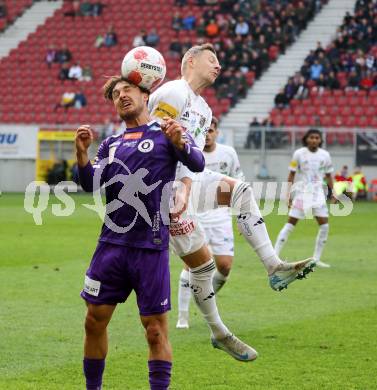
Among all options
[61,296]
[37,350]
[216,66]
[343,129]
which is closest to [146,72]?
[216,66]

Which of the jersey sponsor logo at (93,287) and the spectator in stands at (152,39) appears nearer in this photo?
the jersey sponsor logo at (93,287)

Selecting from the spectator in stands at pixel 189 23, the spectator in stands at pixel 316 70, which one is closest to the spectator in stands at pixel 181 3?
the spectator in stands at pixel 189 23

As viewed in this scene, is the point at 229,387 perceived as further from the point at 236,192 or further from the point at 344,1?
the point at 344,1

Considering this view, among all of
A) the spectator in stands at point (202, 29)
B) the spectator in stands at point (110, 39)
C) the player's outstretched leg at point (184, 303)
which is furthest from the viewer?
the spectator in stands at point (110, 39)

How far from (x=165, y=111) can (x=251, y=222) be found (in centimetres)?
131

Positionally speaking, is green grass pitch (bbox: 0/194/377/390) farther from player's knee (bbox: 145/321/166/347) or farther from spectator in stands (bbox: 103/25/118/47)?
spectator in stands (bbox: 103/25/118/47)

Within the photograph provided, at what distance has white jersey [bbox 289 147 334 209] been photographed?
17.0m

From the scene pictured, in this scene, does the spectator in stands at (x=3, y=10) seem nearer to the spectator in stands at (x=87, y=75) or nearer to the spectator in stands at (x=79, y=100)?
the spectator in stands at (x=87, y=75)

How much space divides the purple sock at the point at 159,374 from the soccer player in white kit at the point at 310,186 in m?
10.8

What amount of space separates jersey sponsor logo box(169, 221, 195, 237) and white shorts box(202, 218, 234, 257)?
3.67m

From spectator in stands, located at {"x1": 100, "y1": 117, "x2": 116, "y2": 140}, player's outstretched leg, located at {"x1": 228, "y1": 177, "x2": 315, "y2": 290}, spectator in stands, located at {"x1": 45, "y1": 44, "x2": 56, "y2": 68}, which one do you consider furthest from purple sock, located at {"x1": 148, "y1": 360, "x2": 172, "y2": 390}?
spectator in stands, located at {"x1": 45, "y1": 44, "x2": 56, "y2": 68}

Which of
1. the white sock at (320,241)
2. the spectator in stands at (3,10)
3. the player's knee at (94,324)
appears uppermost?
the spectator in stands at (3,10)

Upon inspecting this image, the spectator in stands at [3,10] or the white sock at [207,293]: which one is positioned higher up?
the spectator in stands at [3,10]

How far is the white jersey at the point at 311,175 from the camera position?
1702 cm
